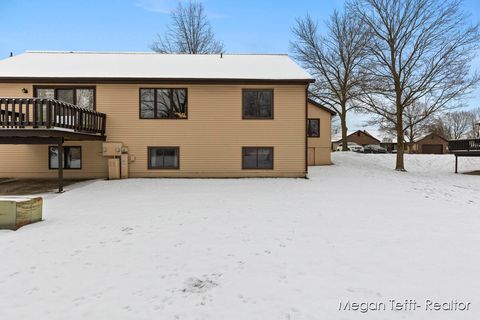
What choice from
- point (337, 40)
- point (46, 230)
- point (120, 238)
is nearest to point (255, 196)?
point (120, 238)

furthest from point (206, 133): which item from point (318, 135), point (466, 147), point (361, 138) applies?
point (361, 138)

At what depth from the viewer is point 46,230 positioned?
6234 millimetres

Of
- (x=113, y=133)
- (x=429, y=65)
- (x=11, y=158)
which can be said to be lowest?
(x=11, y=158)

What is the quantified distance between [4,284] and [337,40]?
33.8 metres

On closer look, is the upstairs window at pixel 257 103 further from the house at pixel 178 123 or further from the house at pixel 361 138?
the house at pixel 361 138

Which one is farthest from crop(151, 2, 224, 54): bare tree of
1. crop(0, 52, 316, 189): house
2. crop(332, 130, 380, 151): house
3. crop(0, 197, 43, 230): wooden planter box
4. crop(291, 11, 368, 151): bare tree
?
crop(332, 130, 380, 151): house

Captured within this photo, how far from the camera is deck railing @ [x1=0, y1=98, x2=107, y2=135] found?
10.7m

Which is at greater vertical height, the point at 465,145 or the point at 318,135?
the point at 318,135

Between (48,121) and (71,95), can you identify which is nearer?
(48,121)

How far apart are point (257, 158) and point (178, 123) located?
→ 447 cm

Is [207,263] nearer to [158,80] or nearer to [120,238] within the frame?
[120,238]

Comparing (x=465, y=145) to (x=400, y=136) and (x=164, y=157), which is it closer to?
(x=400, y=136)

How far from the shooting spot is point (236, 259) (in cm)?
476

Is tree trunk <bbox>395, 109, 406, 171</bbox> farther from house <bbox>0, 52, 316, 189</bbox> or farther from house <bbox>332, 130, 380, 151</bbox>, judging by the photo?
house <bbox>332, 130, 380, 151</bbox>
